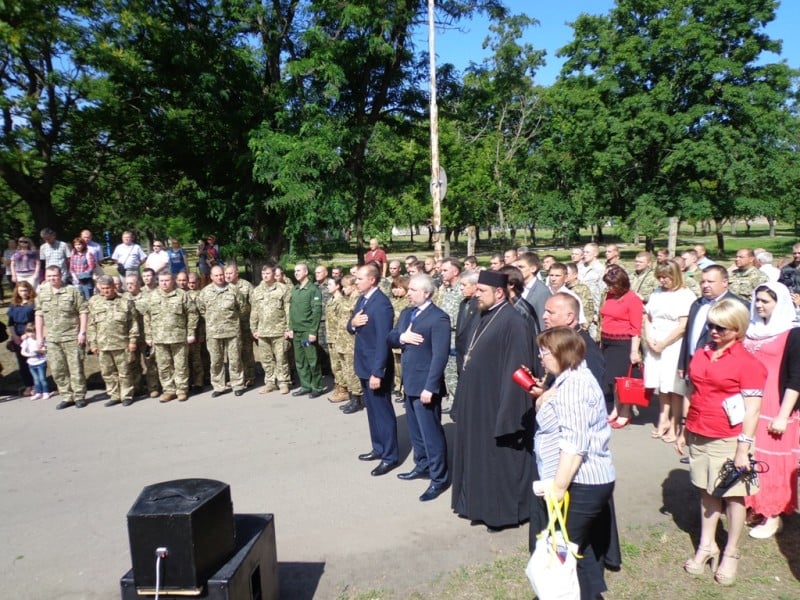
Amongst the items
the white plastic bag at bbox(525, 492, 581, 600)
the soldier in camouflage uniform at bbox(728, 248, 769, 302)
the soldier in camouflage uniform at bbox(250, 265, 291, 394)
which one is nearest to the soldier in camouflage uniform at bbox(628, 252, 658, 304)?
the soldier in camouflage uniform at bbox(728, 248, 769, 302)

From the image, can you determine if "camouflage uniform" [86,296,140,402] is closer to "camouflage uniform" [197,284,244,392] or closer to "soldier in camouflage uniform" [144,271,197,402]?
"soldier in camouflage uniform" [144,271,197,402]

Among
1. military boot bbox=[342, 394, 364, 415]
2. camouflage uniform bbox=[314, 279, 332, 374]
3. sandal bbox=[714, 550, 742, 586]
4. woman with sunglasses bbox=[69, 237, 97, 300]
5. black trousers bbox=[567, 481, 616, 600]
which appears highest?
woman with sunglasses bbox=[69, 237, 97, 300]

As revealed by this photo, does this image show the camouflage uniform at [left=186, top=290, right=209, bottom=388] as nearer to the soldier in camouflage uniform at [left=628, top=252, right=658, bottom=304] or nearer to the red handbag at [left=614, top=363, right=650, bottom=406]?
the red handbag at [left=614, top=363, right=650, bottom=406]

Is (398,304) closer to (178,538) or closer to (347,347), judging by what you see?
(347,347)

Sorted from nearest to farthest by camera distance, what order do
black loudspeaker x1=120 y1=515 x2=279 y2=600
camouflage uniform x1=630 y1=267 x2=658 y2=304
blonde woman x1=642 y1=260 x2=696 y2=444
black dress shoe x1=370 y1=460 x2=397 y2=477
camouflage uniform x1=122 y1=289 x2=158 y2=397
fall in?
black loudspeaker x1=120 y1=515 x2=279 y2=600, black dress shoe x1=370 y1=460 x2=397 y2=477, blonde woman x1=642 y1=260 x2=696 y2=444, camouflage uniform x1=122 y1=289 x2=158 y2=397, camouflage uniform x1=630 y1=267 x2=658 y2=304

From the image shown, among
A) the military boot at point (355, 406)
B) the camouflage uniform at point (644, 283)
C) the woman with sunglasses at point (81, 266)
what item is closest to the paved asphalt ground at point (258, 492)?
the military boot at point (355, 406)

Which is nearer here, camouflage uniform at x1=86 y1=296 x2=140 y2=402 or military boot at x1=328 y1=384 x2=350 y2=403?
camouflage uniform at x1=86 y1=296 x2=140 y2=402

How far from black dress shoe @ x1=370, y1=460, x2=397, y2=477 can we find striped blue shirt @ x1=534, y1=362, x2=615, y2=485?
8.82 ft

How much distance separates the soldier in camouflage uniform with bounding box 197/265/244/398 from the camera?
8.48m

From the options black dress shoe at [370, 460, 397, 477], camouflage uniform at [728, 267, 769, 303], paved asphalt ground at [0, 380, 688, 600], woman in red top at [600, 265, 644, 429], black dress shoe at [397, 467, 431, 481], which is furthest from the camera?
camouflage uniform at [728, 267, 769, 303]

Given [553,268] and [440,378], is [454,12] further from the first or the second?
[440,378]

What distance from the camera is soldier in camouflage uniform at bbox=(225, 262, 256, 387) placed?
8.98 meters

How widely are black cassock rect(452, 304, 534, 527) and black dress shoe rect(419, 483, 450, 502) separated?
592 mm

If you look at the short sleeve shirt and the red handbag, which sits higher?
the short sleeve shirt
